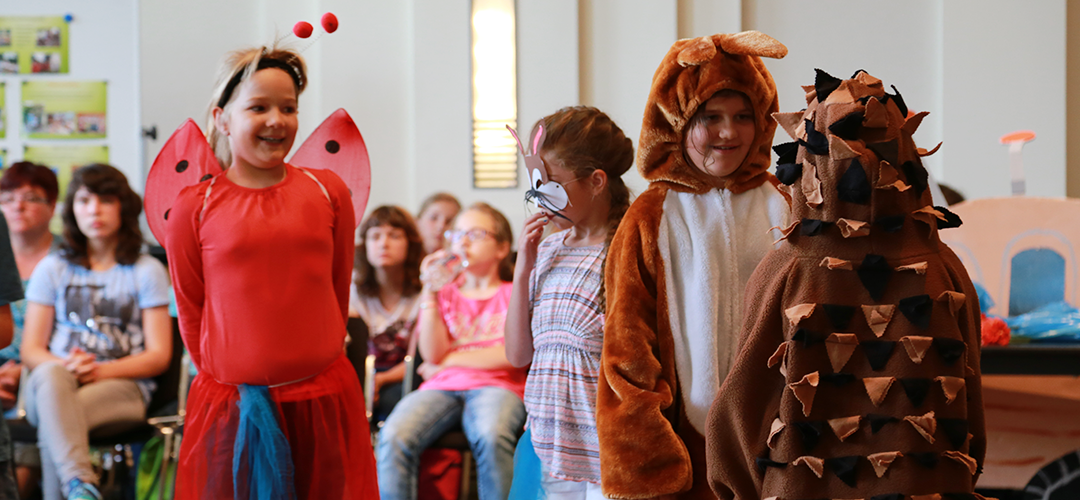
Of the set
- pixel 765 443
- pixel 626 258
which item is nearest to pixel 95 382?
→ pixel 626 258

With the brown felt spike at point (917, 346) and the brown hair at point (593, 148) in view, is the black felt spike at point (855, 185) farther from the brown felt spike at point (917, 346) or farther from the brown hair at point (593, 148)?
the brown hair at point (593, 148)

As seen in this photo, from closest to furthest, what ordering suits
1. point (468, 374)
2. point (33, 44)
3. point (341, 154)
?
point (341, 154) → point (468, 374) → point (33, 44)

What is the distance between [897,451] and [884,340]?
137 mm

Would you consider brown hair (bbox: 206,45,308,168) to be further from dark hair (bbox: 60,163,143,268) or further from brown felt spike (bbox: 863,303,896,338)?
dark hair (bbox: 60,163,143,268)

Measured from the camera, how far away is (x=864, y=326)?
1.08 meters

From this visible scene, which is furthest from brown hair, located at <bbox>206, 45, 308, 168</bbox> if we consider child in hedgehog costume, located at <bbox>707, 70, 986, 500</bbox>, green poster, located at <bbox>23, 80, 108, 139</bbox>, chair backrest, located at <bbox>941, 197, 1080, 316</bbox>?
green poster, located at <bbox>23, 80, 108, 139</bbox>

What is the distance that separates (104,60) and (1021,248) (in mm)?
4812

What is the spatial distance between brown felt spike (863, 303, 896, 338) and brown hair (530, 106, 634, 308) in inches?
28.3

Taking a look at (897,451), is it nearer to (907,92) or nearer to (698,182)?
(698,182)

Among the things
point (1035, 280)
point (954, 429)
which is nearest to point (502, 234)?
point (1035, 280)

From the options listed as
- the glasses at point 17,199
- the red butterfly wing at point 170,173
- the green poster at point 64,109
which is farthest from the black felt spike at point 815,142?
the green poster at point 64,109

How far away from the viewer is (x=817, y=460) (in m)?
1.07

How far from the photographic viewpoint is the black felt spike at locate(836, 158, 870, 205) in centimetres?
106

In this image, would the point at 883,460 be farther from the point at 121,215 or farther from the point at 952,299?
the point at 121,215
